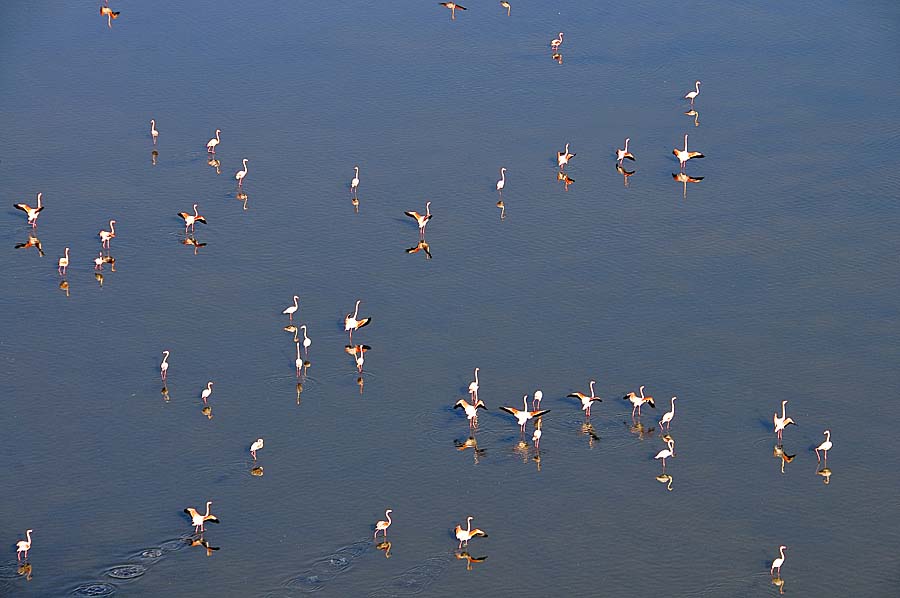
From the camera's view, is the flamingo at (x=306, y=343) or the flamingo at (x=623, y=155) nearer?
the flamingo at (x=306, y=343)

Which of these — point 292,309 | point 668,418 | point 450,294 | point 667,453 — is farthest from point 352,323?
point 667,453

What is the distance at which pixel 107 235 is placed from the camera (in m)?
52.6

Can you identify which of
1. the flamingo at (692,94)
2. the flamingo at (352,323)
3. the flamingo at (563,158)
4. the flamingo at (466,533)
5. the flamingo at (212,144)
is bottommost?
the flamingo at (466,533)

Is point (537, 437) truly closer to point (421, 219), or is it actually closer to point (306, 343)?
point (306, 343)

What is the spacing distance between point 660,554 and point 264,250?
1786cm

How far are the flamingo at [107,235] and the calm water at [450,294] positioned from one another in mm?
409

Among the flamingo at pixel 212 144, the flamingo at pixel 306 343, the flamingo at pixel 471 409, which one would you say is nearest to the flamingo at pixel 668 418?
the flamingo at pixel 471 409

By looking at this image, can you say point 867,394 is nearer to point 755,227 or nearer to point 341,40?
point 755,227

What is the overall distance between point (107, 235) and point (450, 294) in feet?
35.0

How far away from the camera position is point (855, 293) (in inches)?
2039

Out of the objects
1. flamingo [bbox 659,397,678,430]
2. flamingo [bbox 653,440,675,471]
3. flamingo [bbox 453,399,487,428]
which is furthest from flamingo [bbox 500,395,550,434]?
flamingo [bbox 653,440,675,471]

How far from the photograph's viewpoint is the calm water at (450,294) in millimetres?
41688

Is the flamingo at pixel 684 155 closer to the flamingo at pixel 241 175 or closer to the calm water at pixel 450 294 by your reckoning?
the calm water at pixel 450 294

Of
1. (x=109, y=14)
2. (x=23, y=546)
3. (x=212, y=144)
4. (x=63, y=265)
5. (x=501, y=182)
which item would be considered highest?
(x=109, y=14)
